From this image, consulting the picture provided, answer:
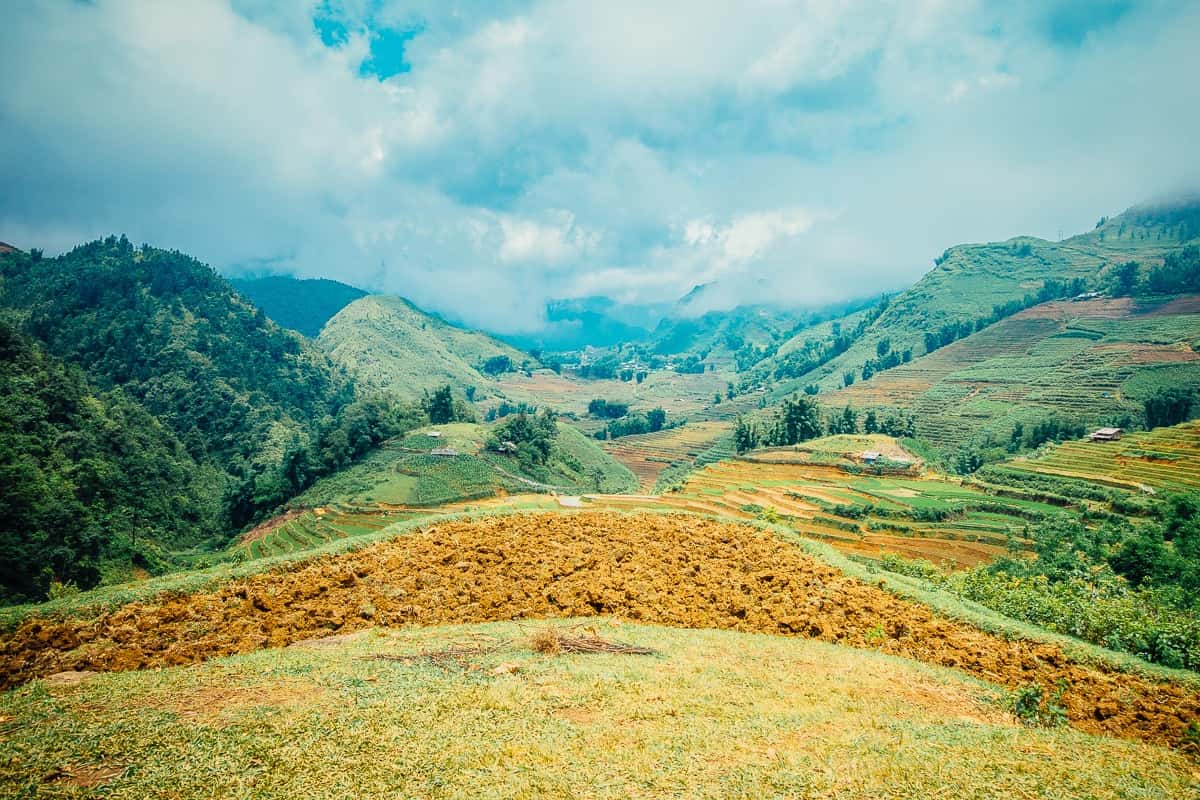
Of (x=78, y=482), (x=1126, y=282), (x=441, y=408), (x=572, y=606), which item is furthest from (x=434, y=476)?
(x=1126, y=282)

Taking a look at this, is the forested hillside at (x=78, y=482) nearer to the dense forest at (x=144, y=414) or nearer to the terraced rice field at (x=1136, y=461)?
the dense forest at (x=144, y=414)

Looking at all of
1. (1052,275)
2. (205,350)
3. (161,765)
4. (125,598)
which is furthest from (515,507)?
(1052,275)

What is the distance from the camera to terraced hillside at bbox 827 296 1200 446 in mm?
85438

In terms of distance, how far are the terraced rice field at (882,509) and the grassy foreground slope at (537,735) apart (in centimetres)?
2471

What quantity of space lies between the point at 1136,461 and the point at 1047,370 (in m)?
62.8

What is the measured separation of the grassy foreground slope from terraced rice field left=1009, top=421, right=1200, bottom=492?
5384 centimetres

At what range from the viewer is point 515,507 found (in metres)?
20.9

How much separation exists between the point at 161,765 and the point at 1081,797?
10.1m

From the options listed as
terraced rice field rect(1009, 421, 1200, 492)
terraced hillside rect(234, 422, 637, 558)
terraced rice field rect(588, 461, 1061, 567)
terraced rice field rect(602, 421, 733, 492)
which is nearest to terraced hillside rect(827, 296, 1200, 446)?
terraced rice field rect(1009, 421, 1200, 492)

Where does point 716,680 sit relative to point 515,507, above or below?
below

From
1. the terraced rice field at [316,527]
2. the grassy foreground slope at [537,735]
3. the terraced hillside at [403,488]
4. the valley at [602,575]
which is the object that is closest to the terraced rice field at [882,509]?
the valley at [602,575]

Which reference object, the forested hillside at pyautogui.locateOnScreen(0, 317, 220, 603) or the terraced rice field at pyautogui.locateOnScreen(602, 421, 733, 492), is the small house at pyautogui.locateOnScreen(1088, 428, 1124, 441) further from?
the forested hillside at pyautogui.locateOnScreen(0, 317, 220, 603)

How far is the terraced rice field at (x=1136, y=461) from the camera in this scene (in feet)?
158

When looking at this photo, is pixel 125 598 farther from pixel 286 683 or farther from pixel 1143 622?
pixel 1143 622
